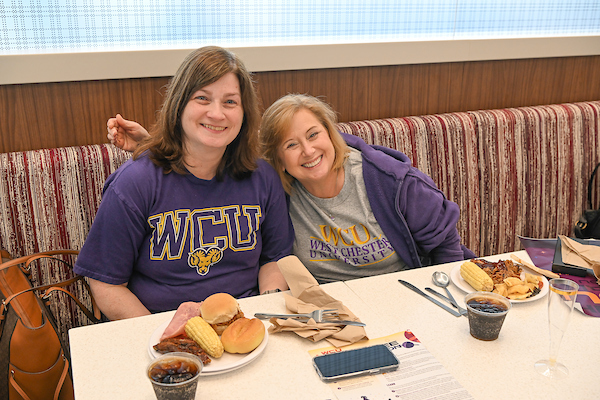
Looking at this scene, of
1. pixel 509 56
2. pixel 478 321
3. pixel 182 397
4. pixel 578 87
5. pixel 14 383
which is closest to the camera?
pixel 182 397

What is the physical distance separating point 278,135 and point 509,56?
1557 millimetres

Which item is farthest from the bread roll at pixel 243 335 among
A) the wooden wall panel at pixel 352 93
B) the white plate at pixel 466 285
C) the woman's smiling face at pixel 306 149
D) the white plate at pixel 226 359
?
the wooden wall panel at pixel 352 93

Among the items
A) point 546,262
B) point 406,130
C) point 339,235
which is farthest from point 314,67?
point 546,262

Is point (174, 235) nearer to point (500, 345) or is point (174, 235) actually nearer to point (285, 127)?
point (285, 127)

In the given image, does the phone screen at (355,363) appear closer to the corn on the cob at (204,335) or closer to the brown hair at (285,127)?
the corn on the cob at (204,335)

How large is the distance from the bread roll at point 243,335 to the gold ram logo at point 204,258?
50cm

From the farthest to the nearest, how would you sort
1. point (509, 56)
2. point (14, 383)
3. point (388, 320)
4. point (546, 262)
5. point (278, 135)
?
1. point (509, 56)
2. point (278, 135)
3. point (546, 262)
4. point (14, 383)
5. point (388, 320)

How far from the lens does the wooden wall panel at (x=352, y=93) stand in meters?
1.98

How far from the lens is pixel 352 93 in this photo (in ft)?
8.08

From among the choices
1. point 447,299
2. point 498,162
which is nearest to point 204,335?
point 447,299

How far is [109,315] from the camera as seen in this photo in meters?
1.59

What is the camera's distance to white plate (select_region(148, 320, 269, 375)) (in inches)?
41.5

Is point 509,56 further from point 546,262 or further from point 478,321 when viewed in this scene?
point 478,321

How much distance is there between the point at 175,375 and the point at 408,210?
1097 mm
